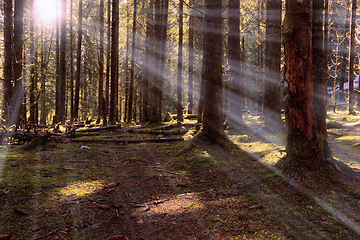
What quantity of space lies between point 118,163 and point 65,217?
3.72 meters

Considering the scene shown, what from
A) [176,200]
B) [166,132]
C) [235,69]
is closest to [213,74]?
[235,69]

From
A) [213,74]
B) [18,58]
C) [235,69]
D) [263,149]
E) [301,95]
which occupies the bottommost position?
[263,149]

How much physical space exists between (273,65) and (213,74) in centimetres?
420

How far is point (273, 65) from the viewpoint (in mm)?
10789

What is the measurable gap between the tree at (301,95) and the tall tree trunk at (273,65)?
244 inches

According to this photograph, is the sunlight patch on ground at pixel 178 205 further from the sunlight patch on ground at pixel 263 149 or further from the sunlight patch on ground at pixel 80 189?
the sunlight patch on ground at pixel 263 149

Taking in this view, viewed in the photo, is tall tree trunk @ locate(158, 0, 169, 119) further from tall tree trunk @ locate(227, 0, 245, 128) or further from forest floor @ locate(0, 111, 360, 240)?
forest floor @ locate(0, 111, 360, 240)

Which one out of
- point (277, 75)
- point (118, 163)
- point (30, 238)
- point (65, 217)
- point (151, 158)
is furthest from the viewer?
point (277, 75)

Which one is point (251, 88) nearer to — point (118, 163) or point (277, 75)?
point (277, 75)

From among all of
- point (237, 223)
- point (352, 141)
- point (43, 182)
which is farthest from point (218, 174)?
point (352, 141)

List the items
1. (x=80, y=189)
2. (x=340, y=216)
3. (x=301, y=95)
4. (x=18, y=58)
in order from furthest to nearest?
(x=18, y=58)
(x=80, y=189)
(x=301, y=95)
(x=340, y=216)

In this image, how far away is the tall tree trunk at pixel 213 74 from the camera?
8.27 m

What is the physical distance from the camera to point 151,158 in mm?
8078

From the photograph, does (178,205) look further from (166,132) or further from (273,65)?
(273,65)
